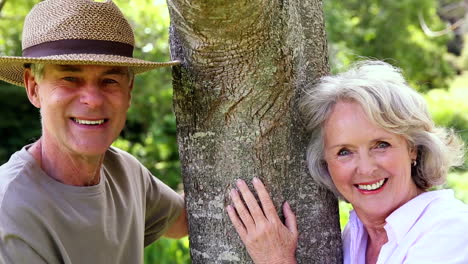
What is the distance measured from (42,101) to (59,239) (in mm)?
555

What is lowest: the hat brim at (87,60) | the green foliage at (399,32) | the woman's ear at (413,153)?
the woman's ear at (413,153)

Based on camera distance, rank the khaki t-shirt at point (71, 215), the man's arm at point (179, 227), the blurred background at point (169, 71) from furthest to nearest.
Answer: the blurred background at point (169, 71) → the man's arm at point (179, 227) → the khaki t-shirt at point (71, 215)

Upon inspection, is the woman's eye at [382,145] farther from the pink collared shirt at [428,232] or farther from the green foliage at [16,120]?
the green foliage at [16,120]

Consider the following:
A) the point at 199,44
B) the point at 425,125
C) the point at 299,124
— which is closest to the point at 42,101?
the point at 199,44

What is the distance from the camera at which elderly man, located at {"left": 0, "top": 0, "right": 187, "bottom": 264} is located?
213 cm

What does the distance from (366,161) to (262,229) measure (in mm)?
498

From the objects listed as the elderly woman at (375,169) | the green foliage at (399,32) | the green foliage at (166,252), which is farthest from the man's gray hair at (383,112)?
the green foliage at (399,32)

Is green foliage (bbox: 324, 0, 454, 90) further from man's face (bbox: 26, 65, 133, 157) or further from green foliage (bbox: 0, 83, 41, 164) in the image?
man's face (bbox: 26, 65, 133, 157)

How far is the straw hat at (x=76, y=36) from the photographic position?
2.21 m

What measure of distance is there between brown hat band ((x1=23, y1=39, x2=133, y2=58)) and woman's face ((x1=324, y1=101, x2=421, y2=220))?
939 millimetres

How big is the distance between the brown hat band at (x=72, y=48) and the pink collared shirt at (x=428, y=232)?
51.8 inches

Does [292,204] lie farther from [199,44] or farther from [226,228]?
[199,44]

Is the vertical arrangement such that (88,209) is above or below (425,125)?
below

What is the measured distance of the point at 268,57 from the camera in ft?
7.13
